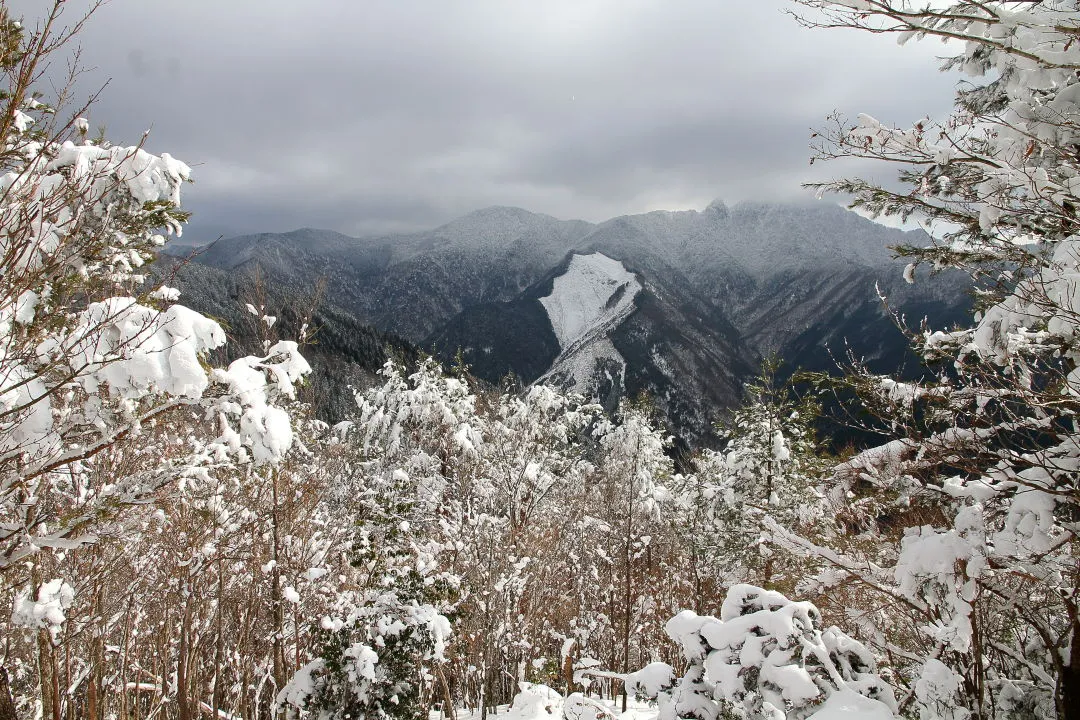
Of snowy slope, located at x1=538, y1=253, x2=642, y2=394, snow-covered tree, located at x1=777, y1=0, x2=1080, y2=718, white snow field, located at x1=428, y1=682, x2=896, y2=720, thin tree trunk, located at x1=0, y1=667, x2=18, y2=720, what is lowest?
white snow field, located at x1=428, y1=682, x2=896, y2=720

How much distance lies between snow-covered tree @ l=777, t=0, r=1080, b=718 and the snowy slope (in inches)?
4185

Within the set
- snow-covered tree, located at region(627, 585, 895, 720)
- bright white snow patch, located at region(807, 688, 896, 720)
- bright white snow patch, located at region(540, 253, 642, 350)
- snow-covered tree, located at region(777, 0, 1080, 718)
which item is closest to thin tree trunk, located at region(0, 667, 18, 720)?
snow-covered tree, located at region(627, 585, 895, 720)

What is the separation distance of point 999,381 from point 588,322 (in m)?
174

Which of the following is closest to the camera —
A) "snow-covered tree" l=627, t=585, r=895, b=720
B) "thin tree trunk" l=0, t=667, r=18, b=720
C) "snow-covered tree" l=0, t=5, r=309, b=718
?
"snow-covered tree" l=0, t=5, r=309, b=718

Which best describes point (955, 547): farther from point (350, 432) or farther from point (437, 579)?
point (350, 432)

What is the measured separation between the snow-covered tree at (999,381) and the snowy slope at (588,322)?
106 meters

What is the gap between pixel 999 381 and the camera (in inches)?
160

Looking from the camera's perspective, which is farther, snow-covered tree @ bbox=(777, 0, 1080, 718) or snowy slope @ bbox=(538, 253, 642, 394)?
snowy slope @ bbox=(538, 253, 642, 394)

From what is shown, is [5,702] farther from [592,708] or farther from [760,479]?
[760,479]

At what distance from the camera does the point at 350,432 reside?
20.6m

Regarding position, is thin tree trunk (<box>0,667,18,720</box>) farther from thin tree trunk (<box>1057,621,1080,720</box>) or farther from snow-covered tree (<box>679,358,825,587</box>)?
snow-covered tree (<box>679,358,825,587</box>)

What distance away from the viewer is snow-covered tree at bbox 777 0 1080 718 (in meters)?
3.35

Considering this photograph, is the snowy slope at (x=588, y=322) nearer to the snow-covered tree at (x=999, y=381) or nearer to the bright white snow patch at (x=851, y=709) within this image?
the snow-covered tree at (x=999, y=381)

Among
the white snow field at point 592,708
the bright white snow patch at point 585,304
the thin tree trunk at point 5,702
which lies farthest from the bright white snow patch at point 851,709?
the bright white snow patch at point 585,304
